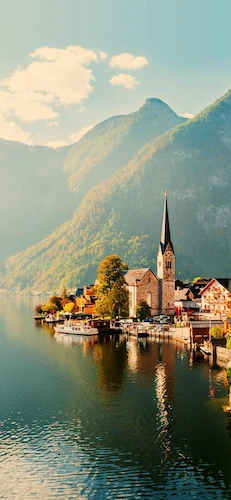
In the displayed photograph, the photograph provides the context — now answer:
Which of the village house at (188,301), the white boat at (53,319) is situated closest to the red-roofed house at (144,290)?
the village house at (188,301)

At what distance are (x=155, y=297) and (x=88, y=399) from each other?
82924 mm

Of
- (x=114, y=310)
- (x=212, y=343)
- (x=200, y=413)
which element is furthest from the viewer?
(x=114, y=310)

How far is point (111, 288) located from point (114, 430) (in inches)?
3205

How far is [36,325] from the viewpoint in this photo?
135250mm

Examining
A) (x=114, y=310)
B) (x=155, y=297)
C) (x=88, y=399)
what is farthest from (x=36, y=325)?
(x=88, y=399)

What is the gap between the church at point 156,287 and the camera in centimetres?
13038

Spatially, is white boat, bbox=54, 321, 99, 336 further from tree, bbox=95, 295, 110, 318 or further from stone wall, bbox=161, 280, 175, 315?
stone wall, bbox=161, 280, 175, 315

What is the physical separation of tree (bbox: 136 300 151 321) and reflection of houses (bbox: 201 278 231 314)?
15.3 meters

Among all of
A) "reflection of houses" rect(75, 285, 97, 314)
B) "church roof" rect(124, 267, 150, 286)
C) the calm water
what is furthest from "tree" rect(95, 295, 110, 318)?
the calm water

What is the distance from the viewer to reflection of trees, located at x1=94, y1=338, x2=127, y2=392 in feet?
194

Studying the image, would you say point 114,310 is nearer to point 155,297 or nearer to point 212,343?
point 155,297

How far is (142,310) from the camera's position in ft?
408

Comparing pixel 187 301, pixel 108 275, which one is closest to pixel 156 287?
pixel 108 275

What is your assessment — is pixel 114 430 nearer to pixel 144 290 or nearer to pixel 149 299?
pixel 144 290
